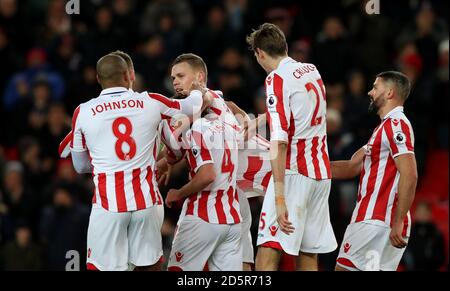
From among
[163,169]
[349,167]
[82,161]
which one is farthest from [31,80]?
[349,167]

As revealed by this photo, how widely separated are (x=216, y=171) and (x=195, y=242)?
571mm

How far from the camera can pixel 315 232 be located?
7973 mm

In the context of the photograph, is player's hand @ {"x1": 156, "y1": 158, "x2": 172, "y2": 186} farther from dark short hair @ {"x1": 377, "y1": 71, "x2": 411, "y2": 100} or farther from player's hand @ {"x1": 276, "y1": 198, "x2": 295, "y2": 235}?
dark short hair @ {"x1": 377, "y1": 71, "x2": 411, "y2": 100}

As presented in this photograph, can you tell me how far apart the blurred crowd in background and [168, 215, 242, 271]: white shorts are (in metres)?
3.52

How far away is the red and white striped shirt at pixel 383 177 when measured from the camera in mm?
8094

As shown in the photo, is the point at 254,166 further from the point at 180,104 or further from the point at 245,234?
the point at 180,104

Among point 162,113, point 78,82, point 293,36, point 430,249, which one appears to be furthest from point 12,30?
point 162,113

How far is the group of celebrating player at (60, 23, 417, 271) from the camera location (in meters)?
7.78

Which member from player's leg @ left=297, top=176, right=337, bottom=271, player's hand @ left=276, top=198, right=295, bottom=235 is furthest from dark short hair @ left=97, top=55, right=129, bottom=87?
player's leg @ left=297, top=176, right=337, bottom=271

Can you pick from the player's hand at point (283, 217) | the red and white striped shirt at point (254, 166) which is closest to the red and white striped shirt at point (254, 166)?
the red and white striped shirt at point (254, 166)

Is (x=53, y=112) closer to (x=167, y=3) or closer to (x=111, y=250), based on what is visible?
(x=167, y=3)

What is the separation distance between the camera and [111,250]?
7766 mm
